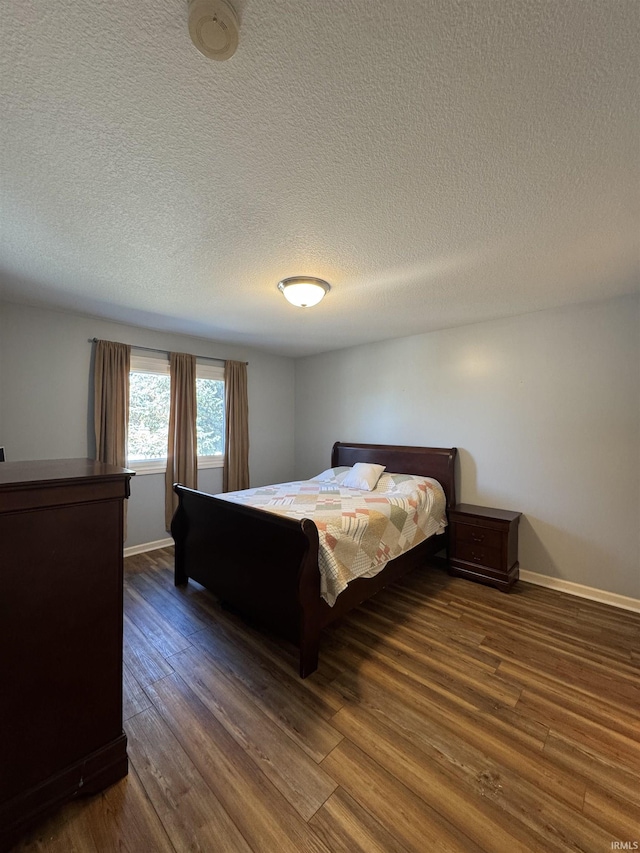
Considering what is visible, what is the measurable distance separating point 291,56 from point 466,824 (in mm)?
2600

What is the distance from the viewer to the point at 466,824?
120 centimetres

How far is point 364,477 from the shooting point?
3645 millimetres

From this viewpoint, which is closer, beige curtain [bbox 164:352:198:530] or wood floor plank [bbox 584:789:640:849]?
wood floor plank [bbox 584:789:640:849]

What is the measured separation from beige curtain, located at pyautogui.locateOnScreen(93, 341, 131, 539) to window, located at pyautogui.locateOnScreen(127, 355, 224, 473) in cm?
15

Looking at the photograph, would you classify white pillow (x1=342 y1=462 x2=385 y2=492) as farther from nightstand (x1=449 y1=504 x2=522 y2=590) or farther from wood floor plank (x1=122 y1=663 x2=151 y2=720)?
wood floor plank (x1=122 y1=663 x2=151 y2=720)

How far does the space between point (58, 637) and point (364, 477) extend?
2.84 meters

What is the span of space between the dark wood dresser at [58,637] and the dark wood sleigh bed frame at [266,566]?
928mm

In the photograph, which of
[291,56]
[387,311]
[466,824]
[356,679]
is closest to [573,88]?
[291,56]

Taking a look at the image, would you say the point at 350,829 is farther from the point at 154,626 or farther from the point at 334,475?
the point at 334,475

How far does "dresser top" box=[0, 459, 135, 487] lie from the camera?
1161 mm

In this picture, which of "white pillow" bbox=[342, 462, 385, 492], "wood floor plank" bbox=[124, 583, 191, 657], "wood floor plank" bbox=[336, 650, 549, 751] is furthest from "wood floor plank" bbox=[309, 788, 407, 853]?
"white pillow" bbox=[342, 462, 385, 492]

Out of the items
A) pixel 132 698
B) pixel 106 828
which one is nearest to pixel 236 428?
pixel 132 698

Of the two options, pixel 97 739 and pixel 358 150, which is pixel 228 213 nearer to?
pixel 358 150

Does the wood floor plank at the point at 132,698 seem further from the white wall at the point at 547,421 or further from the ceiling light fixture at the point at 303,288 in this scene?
the white wall at the point at 547,421
